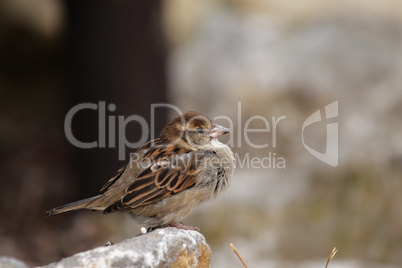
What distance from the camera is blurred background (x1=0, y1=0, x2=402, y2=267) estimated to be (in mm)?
7984

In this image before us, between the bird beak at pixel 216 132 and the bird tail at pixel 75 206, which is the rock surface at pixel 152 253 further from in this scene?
the bird beak at pixel 216 132

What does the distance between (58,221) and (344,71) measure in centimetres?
482

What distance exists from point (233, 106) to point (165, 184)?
17.7ft

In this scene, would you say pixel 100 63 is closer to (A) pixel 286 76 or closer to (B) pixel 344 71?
(A) pixel 286 76

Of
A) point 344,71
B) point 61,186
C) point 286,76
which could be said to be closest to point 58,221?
point 61,186

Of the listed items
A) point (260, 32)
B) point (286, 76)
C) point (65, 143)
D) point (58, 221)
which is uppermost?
point (260, 32)

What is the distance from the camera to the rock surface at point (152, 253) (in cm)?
325

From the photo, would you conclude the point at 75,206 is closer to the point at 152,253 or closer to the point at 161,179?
the point at 161,179

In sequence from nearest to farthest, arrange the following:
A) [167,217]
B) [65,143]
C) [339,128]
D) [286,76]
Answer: [167,217]
[339,128]
[286,76]
[65,143]

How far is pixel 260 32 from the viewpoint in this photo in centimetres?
1142

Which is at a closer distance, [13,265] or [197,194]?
[13,265]

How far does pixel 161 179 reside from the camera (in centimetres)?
486

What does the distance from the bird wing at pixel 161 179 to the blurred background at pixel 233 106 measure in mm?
3145

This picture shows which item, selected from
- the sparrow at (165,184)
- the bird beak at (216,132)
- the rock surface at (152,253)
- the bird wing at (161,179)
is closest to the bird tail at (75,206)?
the sparrow at (165,184)
